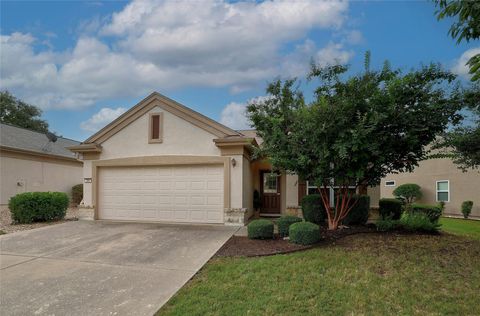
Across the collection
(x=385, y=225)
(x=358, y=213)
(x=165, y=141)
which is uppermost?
(x=165, y=141)

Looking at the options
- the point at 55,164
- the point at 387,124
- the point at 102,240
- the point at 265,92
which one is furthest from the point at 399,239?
the point at 55,164

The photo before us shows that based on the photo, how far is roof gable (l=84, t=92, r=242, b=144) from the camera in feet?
38.0

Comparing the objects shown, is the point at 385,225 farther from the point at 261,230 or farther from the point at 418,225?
the point at 261,230

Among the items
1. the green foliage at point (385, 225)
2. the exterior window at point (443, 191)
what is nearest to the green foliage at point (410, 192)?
the exterior window at point (443, 191)

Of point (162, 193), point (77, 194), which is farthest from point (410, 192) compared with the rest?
point (77, 194)

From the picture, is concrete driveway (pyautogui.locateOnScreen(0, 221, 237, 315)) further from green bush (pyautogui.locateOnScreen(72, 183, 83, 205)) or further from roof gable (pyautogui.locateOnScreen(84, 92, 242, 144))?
green bush (pyautogui.locateOnScreen(72, 183, 83, 205))

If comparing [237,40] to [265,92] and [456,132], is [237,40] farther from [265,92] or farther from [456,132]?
→ [456,132]

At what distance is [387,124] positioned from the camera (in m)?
7.30

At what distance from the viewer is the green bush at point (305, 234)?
23.8ft

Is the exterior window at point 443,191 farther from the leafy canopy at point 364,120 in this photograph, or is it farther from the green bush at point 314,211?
the leafy canopy at point 364,120

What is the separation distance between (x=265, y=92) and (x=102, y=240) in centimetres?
670

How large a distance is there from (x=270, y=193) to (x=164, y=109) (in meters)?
6.42

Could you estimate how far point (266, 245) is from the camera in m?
7.52

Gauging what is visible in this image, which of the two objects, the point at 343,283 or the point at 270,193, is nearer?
the point at 343,283
